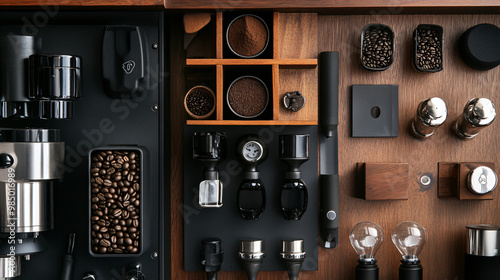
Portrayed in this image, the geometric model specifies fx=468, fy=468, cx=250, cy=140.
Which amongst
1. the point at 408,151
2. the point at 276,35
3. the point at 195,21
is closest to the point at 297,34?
the point at 276,35

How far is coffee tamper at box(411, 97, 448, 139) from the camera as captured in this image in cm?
161

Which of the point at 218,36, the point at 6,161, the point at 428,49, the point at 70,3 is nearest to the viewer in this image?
the point at 6,161

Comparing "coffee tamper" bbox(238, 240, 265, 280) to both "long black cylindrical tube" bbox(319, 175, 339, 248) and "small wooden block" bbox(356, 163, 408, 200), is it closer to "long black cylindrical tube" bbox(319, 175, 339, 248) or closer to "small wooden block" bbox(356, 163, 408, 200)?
"long black cylindrical tube" bbox(319, 175, 339, 248)

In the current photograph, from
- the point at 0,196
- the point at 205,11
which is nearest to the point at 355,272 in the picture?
the point at 205,11

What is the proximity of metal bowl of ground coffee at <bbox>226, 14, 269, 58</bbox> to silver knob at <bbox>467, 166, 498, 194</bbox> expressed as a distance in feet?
2.85

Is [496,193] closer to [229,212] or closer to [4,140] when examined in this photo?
[229,212]

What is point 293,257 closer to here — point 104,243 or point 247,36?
point 104,243

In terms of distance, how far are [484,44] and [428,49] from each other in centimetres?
19

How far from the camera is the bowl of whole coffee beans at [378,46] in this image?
166cm

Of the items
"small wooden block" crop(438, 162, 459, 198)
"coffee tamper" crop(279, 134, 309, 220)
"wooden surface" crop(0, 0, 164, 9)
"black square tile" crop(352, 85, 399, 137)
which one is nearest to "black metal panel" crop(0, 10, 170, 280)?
"wooden surface" crop(0, 0, 164, 9)

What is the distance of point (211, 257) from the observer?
5.26 ft

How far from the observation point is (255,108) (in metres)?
1.62

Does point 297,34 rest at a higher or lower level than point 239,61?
higher

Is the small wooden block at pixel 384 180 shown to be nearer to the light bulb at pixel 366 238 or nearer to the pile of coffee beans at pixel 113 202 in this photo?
the light bulb at pixel 366 238
